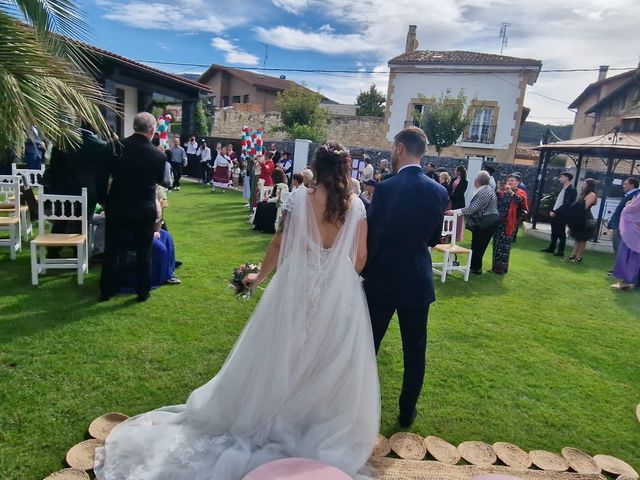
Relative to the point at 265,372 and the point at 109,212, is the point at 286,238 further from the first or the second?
the point at 109,212

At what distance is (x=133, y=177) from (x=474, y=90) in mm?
24833

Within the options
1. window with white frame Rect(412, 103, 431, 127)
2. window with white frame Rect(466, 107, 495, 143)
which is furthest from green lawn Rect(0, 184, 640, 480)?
window with white frame Rect(466, 107, 495, 143)

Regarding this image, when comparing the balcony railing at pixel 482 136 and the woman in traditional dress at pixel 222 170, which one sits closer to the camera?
the woman in traditional dress at pixel 222 170

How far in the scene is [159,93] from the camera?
55.9 ft

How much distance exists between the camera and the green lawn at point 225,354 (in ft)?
10.4

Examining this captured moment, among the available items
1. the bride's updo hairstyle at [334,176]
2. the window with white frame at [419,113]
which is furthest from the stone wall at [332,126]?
the bride's updo hairstyle at [334,176]

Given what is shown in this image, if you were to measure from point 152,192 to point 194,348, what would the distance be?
171 centimetres

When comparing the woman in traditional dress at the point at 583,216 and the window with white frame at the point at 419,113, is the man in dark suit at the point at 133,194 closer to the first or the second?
the woman in traditional dress at the point at 583,216

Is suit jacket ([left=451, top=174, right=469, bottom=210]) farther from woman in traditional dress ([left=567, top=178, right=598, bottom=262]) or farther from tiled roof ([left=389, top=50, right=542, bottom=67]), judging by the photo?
tiled roof ([left=389, top=50, right=542, bottom=67])

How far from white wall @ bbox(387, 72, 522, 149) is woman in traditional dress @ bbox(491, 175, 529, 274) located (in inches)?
762

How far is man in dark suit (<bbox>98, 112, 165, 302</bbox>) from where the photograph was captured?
4535 mm

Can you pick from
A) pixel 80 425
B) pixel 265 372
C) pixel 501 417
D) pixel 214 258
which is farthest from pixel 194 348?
pixel 214 258

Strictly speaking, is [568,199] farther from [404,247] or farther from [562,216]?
[404,247]

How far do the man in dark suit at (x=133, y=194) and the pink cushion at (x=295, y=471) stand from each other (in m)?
Result: 3.21
